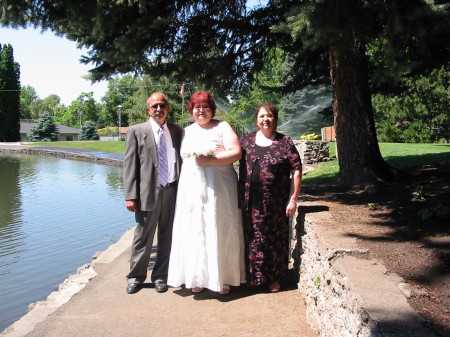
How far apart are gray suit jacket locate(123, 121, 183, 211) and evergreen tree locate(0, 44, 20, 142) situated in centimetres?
6352

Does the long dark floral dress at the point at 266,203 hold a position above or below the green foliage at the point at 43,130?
below

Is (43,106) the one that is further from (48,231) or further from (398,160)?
(398,160)

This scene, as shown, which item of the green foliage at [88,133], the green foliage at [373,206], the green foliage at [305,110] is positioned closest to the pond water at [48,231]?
the green foliage at [373,206]

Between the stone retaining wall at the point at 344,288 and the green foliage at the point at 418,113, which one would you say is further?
the green foliage at the point at 418,113

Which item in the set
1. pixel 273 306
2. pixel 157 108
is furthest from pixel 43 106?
pixel 273 306

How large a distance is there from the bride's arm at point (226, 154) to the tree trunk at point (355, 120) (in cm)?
343

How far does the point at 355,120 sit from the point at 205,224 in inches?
150

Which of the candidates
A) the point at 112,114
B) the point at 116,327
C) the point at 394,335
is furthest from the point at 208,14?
the point at 112,114

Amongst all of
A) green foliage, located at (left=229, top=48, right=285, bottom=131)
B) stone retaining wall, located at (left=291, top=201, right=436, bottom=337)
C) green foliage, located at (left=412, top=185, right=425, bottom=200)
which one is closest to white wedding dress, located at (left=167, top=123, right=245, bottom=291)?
stone retaining wall, located at (left=291, top=201, right=436, bottom=337)

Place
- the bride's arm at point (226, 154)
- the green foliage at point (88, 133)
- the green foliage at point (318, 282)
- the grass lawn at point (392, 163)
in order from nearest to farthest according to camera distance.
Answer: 1. the green foliage at point (318, 282)
2. the bride's arm at point (226, 154)
3. the grass lawn at point (392, 163)
4. the green foliage at point (88, 133)

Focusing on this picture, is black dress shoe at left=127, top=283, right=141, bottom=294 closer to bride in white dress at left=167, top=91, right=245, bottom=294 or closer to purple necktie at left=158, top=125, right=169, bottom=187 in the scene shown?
bride in white dress at left=167, top=91, right=245, bottom=294

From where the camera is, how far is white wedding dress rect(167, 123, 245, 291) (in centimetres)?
412

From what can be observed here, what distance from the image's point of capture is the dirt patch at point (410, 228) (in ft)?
9.31

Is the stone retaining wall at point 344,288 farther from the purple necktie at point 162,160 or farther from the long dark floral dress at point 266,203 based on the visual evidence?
the purple necktie at point 162,160
